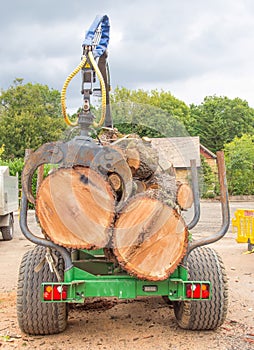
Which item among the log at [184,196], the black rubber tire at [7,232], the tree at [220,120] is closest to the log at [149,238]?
the log at [184,196]

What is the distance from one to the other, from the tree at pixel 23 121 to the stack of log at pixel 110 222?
39830 mm

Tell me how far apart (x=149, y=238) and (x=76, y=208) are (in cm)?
65

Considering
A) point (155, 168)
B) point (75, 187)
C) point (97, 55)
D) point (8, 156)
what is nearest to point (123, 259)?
point (75, 187)

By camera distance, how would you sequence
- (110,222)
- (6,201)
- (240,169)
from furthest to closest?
(240,169)
(6,201)
(110,222)

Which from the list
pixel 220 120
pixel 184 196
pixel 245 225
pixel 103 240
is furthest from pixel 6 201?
pixel 220 120

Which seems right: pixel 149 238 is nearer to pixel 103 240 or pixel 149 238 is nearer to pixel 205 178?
pixel 103 240

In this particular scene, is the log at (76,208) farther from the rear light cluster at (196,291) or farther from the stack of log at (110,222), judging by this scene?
the rear light cluster at (196,291)

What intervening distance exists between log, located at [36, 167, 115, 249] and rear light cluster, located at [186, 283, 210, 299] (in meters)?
0.87

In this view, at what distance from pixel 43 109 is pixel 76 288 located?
163 feet

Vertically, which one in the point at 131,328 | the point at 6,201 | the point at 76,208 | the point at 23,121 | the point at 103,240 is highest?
the point at 23,121

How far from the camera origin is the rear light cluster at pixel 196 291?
4.68 metres

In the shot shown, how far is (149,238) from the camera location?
14.8 feet

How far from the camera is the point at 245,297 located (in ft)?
22.4

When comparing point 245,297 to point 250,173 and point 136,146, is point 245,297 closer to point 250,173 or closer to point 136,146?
point 136,146
